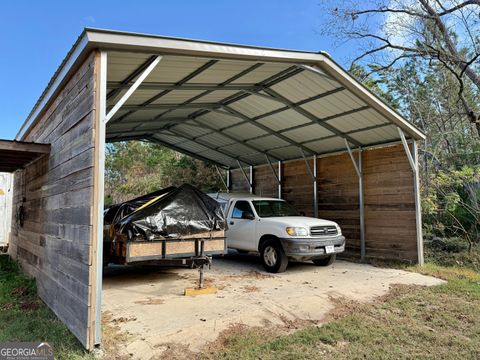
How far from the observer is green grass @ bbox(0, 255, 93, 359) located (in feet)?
12.4

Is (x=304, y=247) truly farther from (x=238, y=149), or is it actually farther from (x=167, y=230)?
(x=238, y=149)

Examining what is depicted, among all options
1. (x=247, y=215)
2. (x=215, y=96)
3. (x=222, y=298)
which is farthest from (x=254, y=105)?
(x=222, y=298)

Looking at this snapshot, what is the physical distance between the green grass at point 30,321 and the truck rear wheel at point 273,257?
14.5 feet

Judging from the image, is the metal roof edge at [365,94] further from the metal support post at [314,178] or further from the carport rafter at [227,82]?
the metal support post at [314,178]

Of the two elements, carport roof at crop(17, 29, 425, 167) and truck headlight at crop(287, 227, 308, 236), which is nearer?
carport roof at crop(17, 29, 425, 167)

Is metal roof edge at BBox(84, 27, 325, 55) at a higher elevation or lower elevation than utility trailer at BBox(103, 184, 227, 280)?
higher

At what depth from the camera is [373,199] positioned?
9.41 metres

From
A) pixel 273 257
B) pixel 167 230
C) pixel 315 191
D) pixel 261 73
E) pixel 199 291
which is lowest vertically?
pixel 199 291

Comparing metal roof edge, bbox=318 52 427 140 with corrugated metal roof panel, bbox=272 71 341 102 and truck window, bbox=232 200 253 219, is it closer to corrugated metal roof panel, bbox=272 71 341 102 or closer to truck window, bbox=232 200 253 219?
corrugated metal roof panel, bbox=272 71 341 102

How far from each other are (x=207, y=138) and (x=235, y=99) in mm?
3651

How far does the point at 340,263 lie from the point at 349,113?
3.77m

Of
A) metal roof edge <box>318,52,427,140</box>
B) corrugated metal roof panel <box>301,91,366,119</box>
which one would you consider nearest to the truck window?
corrugated metal roof panel <box>301,91,366,119</box>

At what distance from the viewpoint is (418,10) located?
13.8 metres

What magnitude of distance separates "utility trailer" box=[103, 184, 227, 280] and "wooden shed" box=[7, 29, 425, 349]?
1115 mm
